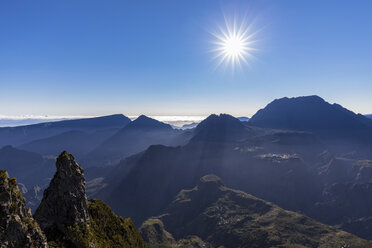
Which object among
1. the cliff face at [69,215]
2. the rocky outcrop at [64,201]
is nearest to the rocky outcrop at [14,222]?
the cliff face at [69,215]

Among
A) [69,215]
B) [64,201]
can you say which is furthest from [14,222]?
[64,201]

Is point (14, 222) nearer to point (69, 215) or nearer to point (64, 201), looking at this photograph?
point (69, 215)

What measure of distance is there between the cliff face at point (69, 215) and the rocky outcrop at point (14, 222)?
769cm

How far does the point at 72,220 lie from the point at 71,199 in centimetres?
438

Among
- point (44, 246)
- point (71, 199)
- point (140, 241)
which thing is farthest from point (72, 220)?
point (140, 241)

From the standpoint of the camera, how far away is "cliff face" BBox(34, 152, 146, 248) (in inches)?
1565

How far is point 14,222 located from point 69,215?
54.8 ft

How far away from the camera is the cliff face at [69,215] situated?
130 ft

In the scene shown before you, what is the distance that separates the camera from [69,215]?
4294 cm

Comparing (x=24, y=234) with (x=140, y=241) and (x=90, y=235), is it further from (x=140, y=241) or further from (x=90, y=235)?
(x=140, y=241)

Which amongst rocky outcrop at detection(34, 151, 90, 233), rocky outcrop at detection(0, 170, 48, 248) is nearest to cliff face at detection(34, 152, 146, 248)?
rocky outcrop at detection(34, 151, 90, 233)

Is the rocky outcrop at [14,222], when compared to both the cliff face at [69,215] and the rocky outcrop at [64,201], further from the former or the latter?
the rocky outcrop at [64,201]

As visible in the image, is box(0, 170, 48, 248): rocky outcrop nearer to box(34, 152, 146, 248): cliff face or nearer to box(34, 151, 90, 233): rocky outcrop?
box(34, 152, 146, 248): cliff face

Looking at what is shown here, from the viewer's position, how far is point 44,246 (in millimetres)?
31078
